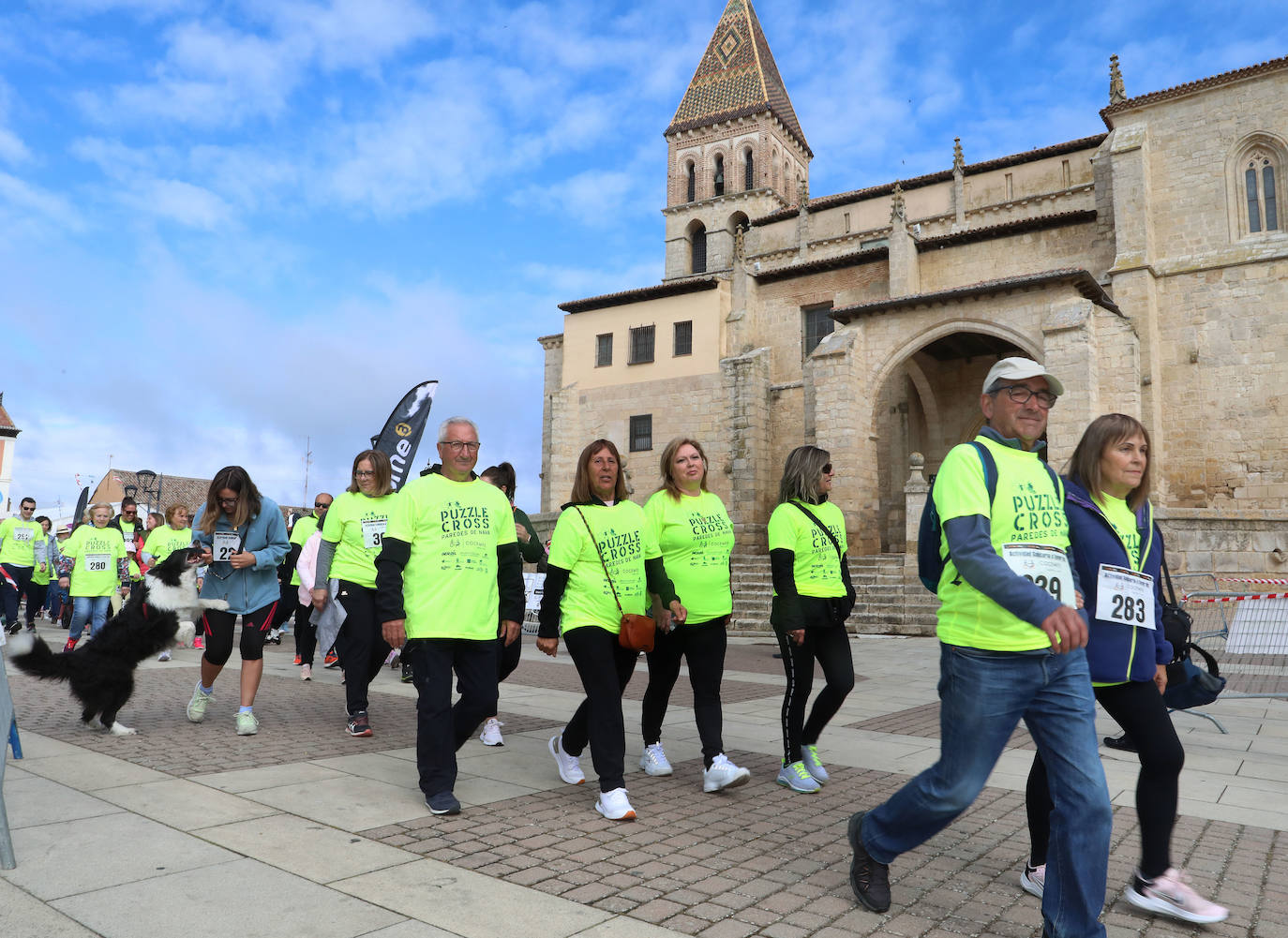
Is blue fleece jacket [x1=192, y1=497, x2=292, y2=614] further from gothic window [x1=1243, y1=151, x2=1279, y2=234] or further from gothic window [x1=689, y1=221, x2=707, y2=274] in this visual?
gothic window [x1=689, y1=221, x2=707, y2=274]

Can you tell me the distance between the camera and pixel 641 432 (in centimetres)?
3098

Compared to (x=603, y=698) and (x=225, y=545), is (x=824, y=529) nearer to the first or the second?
(x=603, y=698)

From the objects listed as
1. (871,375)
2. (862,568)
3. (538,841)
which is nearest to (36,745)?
(538,841)

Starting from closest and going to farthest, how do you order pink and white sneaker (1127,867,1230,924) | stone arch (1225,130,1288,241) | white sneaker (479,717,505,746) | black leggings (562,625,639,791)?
pink and white sneaker (1127,867,1230,924)
black leggings (562,625,639,791)
white sneaker (479,717,505,746)
stone arch (1225,130,1288,241)

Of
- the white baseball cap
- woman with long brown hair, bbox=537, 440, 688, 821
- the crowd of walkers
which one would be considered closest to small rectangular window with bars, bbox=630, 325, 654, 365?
the crowd of walkers

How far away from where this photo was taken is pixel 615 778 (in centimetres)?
420

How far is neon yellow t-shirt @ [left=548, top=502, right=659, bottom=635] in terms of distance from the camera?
178 inches

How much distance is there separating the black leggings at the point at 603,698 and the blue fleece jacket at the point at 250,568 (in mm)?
2867

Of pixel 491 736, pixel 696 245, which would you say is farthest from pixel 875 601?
pixel 696 245

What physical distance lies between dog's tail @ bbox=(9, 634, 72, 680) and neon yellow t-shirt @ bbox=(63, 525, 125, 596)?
4.55 m

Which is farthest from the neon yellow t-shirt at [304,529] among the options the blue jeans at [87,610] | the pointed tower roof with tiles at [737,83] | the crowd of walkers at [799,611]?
the pointed tower roof with tiles at [737,83]

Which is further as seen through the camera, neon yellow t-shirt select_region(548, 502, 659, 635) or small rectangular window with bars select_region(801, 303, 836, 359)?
small rectangular window with bars select_region(801, 303, 836, 359)

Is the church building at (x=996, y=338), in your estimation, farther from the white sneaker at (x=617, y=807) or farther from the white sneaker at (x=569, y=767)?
the white sneaker at (x=617, y=807)

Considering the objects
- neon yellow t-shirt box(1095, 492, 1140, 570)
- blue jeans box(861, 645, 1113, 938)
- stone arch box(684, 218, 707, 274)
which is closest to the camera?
blue jeans box(861, 645, 1113, 938)
